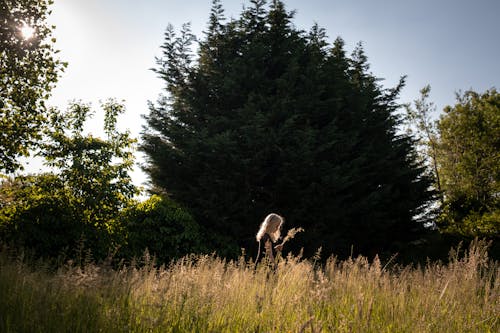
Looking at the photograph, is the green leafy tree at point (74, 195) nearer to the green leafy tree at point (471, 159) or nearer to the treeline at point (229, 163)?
the treeline at point (229, 163)

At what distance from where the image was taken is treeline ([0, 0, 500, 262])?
9.00 m

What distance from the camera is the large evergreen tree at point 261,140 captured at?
37.2ft

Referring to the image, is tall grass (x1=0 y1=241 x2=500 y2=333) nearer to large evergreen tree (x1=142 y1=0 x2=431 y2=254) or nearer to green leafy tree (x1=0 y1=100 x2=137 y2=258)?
green leafy tree (x1=0 y1=100 x2=137 y2=258)

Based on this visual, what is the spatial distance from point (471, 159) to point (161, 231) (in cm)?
2476

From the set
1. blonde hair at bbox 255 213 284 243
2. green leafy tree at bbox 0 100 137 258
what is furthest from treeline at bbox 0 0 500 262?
blonde hair at bbox 255 213 284 243

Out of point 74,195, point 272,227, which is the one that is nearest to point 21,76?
point 74,195

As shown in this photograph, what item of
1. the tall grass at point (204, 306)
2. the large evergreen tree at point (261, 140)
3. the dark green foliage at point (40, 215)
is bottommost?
the tall grass at point (204, 306)

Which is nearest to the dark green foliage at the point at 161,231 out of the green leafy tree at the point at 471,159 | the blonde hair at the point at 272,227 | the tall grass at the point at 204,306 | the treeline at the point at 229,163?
the treeline at the point at 229,163

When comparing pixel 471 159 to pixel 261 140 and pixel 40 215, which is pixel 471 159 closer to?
pixel 261 140

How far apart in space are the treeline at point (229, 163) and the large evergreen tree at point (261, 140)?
0.17 ft

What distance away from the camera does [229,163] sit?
1138cm

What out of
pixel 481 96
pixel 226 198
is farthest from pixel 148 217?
pixel 481 96

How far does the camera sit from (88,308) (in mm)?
3461

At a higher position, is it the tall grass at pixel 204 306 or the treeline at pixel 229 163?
the treeline at pixel 229 163
